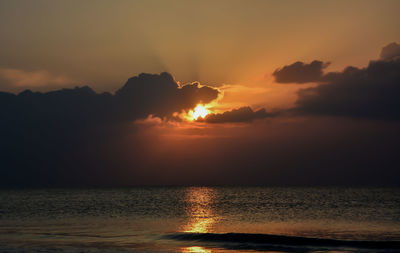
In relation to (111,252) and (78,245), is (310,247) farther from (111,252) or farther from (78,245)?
(78,245)

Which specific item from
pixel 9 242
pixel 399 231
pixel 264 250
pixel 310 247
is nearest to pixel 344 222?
pixel 399 231

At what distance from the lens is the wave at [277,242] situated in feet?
130

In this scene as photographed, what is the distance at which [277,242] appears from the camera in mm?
43531

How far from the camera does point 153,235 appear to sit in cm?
4791

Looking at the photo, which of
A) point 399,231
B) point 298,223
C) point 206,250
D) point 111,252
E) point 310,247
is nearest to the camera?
point 111,252

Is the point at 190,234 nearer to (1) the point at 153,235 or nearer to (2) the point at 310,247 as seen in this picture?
(1) the point at 153,235

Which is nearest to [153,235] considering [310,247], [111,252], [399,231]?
[111,252]

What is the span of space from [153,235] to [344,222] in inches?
1144

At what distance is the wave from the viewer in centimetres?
3962

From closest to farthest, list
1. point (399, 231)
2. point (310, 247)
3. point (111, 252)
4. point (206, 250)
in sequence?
point (111, 252) < point (206, 250) < point (310, 247) < point (399, 231)

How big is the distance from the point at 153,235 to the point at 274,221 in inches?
885

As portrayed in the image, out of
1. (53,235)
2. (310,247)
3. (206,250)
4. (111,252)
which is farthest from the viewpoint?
(53,235)

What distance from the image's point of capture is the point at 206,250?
124ft

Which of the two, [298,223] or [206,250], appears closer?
[206,250]
